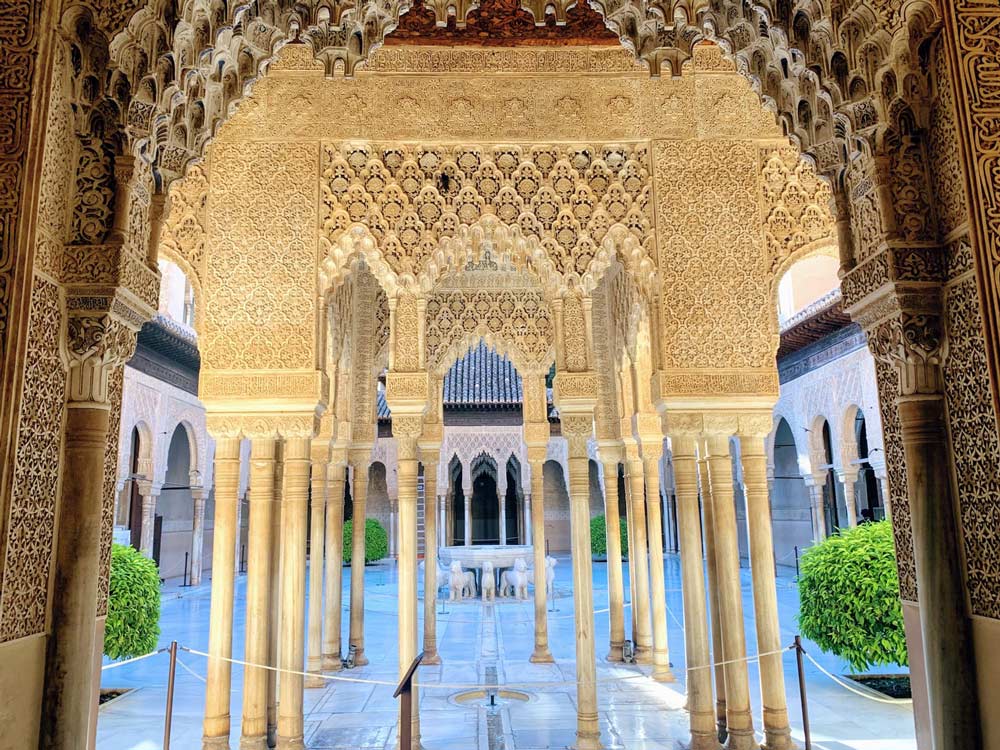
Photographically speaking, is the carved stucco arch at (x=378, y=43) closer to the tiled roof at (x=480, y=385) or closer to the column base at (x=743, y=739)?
the column base at (x=743, y=739)

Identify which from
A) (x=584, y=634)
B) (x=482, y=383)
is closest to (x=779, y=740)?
A: (x=584, y=634)

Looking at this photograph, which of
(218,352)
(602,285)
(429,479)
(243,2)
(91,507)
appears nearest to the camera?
(91,507)

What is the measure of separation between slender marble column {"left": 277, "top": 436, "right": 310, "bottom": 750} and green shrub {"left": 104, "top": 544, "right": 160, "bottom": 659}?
174cm

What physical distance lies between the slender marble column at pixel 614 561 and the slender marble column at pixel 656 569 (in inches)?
14.3

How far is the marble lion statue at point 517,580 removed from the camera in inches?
530

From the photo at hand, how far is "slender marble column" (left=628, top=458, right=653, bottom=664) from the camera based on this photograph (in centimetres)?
823

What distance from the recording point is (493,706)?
6.46 metres

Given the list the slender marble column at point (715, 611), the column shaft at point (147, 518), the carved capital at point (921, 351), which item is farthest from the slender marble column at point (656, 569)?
the column shaft at point (147, 518)

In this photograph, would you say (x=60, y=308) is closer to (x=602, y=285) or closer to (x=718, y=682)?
(x=718, y=682)

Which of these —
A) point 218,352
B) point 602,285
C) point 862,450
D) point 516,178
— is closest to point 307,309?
point 218,352

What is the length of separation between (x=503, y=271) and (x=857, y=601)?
4906 mm

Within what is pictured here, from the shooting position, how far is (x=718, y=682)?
5898mm

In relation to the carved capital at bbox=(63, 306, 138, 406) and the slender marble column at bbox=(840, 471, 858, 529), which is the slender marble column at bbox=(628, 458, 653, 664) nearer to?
the slender marble column at bbox=(840, 471, 858, 529)

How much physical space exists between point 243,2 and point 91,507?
6.10 ft
